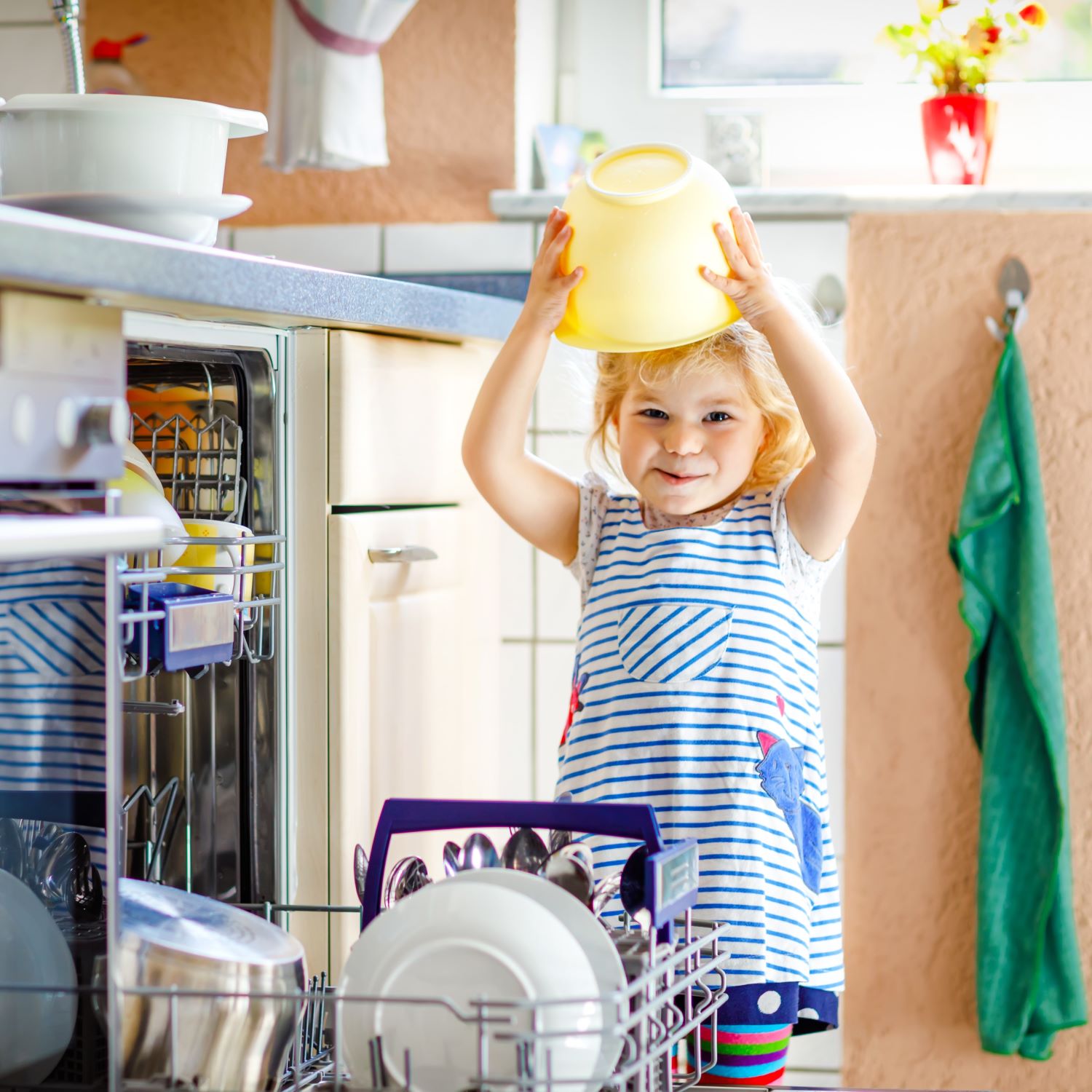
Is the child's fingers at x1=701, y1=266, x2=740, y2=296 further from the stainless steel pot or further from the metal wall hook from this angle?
the metal wall hook

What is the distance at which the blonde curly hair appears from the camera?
47.6 inches

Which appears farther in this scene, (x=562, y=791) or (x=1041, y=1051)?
(x=1041, y=1051)

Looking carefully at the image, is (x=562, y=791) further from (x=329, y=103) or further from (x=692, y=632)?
(x=329, y=103)

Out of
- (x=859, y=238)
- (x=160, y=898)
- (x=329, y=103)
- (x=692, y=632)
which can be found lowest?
(x=160, y=898)

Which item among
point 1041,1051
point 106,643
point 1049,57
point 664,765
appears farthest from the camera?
point 1049,57

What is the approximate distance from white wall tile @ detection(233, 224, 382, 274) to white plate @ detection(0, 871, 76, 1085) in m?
1.01

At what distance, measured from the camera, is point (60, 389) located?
0.80m

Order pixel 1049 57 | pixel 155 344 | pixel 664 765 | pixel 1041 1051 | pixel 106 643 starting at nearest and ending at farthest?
pixel 106 643 → pixel 155 344 → pixel 664 765 → pixel 1041 1051 → pixel 1049 57

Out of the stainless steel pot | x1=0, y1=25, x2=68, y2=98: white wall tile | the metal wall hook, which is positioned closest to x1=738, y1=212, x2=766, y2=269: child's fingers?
the stainless steel pot

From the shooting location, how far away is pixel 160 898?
0.92 m

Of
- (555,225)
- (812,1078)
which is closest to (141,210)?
(555,225)

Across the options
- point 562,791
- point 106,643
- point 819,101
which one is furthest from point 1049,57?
point 106,643

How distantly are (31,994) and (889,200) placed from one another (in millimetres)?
1197

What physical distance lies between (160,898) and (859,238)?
1.08m
